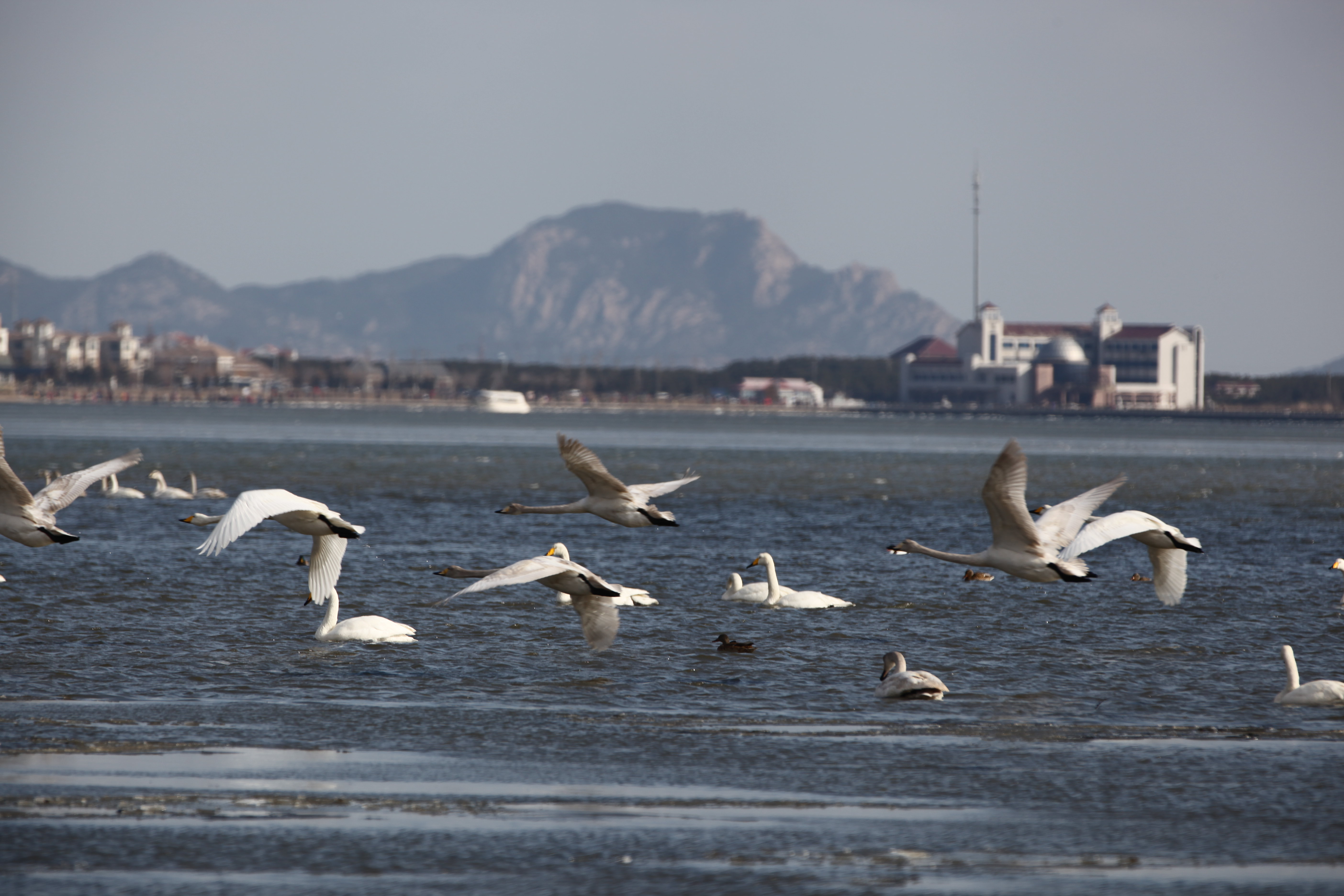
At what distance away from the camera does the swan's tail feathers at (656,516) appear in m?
17.0

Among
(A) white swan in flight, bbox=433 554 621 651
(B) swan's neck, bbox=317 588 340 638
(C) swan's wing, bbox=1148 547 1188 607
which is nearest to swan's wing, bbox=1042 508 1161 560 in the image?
(C) swan's wing, bbox=1148 547 1188 607

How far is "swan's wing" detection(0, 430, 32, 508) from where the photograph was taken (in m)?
16.1

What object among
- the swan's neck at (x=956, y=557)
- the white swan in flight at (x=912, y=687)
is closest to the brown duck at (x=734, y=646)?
the swan's neck at (x=956, y=557)

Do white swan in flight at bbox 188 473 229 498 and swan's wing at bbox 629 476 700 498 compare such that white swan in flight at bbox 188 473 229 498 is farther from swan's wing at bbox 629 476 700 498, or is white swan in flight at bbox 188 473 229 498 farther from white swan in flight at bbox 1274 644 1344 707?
white swan in flight at bbox 1274 644 1344 707

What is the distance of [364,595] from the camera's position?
77.8ft

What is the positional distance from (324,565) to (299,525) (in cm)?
170

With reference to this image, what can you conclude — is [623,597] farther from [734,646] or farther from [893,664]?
[893,664]

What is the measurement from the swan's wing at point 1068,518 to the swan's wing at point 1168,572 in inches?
62.0

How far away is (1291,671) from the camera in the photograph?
1561 cm

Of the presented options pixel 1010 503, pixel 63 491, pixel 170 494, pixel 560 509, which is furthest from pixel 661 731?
pixel 170 494

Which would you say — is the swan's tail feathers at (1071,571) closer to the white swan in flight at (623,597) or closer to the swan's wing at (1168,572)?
the swan's wing at (1168,572)

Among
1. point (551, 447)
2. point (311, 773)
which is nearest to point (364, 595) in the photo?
point (311, 773)

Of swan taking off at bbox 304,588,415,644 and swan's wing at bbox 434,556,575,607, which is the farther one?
swan taking off at bbox 304,588,415,644

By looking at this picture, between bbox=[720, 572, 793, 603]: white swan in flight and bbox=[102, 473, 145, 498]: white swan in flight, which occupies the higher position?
bbox=[720, 572, 793, 603]: white swan in flight
